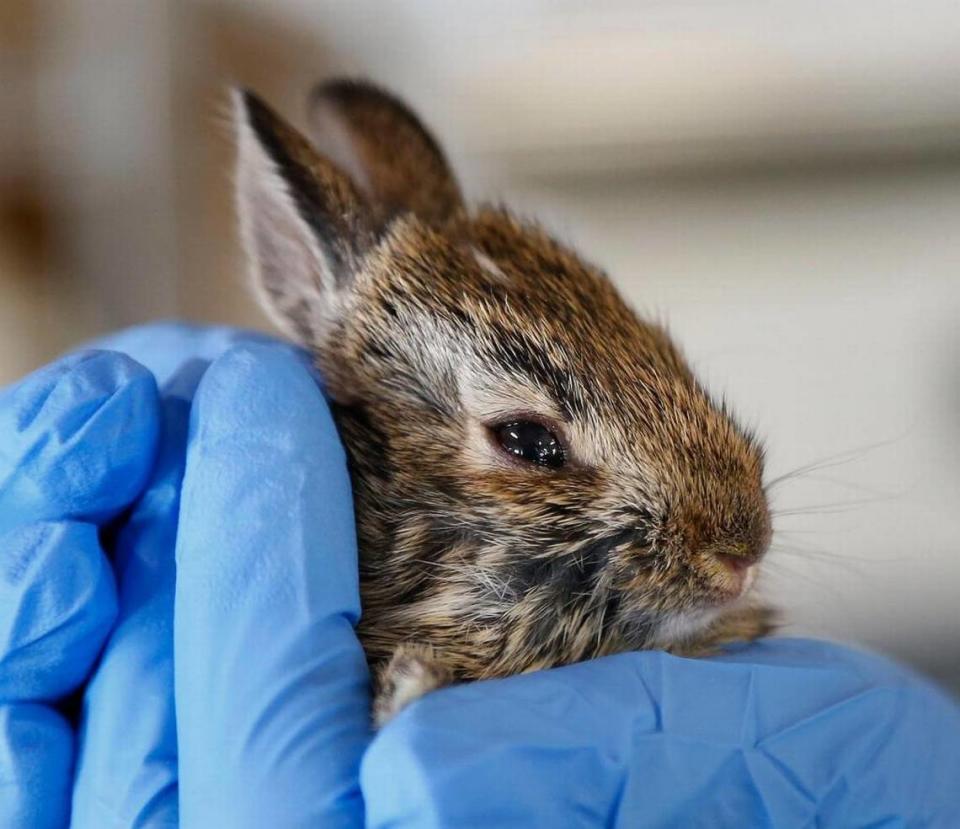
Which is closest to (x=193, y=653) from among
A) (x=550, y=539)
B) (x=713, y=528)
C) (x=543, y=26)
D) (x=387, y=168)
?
(x=550, y=539)

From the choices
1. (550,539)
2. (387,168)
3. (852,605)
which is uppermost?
(387,168)

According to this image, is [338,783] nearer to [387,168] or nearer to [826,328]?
[387,168]

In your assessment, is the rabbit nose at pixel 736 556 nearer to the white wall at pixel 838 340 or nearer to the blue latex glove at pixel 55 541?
the blue latex glove at pixel 55 541

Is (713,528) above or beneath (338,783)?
above

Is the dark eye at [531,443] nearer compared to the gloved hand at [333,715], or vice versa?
the gloved hand at [333,715]

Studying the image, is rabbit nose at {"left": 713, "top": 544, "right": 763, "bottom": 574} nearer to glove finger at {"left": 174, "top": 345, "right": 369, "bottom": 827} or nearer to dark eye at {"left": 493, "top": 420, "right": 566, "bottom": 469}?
dark eye at {"left": 493, "top": 420, "right": 566, "bottom": 469}

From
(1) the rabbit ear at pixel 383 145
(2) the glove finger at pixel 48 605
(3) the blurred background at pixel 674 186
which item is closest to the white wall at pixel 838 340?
(3) the blurred background at pixel 674 186
